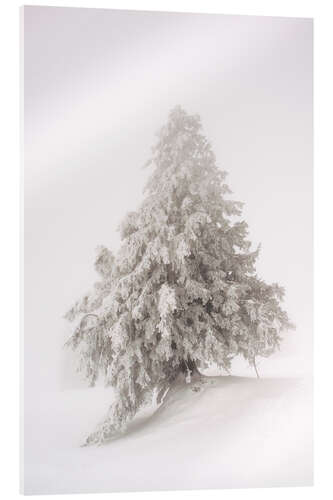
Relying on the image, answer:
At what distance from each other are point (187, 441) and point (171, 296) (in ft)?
5.14

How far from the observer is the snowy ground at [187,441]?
8906 mm

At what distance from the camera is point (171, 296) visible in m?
8.80

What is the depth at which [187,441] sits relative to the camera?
9109mm

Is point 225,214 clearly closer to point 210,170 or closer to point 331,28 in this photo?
point 210,170

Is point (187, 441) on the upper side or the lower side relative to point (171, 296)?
lower

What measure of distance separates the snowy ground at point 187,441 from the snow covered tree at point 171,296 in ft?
0.67

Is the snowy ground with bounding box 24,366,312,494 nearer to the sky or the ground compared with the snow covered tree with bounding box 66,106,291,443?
nearer to the ground

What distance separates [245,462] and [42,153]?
3.90 metres

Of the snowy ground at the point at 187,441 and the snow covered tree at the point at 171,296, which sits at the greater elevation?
the snow covered tree at the point at 171,296

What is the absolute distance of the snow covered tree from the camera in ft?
29.3

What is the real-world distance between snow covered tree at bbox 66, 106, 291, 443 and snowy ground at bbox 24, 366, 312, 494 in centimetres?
21

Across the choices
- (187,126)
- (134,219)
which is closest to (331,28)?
(187,126)

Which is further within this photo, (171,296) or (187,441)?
(187,441)

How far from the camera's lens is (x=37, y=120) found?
9141mm
